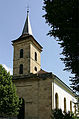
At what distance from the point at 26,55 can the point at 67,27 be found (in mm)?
21022

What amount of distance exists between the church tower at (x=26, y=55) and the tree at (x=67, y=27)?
1826 cm

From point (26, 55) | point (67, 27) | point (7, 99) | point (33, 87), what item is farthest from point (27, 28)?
point (67, 27)

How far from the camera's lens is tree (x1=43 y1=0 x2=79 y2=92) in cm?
657

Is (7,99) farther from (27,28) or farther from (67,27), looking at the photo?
(27,28)

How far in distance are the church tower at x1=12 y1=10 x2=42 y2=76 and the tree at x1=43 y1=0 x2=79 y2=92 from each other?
18.3 m

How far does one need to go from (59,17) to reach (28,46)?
69.4ft

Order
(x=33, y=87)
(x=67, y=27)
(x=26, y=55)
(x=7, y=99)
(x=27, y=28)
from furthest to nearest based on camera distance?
(x=27, y=28) < (x=26, y=55) < (x=33, y=87) < (x=7, y=99) < (x=67, y=27)

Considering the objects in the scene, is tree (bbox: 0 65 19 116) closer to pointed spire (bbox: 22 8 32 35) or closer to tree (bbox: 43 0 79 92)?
tree (bbox: 43 0 79 92)

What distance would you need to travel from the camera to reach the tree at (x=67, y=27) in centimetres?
657

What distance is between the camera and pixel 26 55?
2747 centimetres

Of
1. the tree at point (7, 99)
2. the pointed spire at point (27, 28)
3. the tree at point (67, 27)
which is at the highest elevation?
the pointed spire at point (27, 28)

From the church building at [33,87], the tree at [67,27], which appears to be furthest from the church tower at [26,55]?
the tree at [67,27]

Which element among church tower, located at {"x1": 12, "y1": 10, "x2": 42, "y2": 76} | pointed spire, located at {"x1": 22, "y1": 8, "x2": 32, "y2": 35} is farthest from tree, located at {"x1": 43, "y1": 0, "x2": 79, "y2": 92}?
pointed spire, located at {"x1": 22, "y1": 8, "x2": 32, "y2": 35}

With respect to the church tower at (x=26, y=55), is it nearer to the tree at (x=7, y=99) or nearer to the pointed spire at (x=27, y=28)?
the pointed spire at (x=27, y=28)
